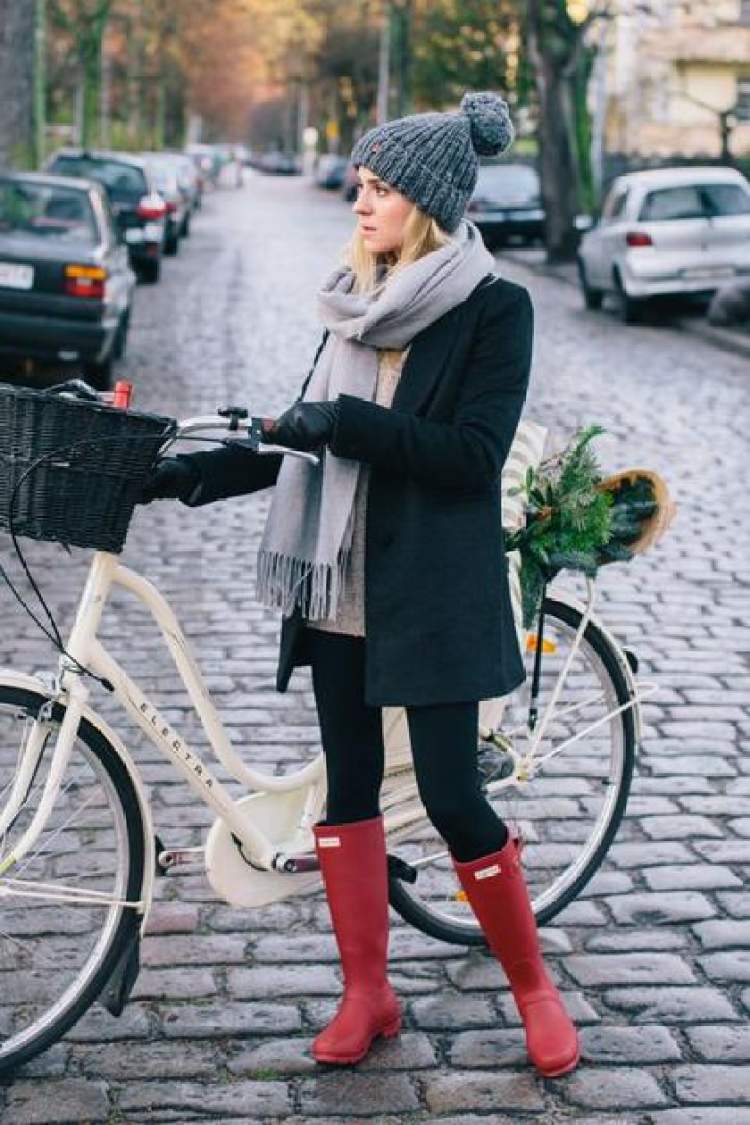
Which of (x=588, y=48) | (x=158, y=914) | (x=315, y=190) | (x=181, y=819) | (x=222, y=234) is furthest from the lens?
(x=315, y=190)

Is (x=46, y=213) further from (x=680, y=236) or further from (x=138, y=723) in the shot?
(x=138, y=723)

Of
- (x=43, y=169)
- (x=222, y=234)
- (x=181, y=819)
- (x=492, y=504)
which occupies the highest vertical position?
(x=492, y=504)

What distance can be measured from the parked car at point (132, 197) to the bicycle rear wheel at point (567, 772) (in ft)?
74.3

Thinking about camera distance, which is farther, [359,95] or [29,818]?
[359,95]

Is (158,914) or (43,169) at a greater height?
(158,914)

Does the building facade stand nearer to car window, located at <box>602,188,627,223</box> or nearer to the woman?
car window, located at <box>602,188,627,223</box>

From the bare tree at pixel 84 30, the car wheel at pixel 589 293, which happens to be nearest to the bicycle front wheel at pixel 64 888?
the car wheel at pixel 589 293

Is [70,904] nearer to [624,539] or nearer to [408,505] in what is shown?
[408,505]

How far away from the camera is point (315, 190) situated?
84.8m

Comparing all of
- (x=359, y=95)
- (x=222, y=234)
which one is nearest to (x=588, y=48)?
(x=222, y=234)

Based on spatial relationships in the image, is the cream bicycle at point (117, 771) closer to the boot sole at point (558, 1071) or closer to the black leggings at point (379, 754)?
the black leggings at point (379, 754)

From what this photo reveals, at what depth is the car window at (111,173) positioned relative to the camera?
2761 cm

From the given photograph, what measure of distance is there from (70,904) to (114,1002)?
204 mm

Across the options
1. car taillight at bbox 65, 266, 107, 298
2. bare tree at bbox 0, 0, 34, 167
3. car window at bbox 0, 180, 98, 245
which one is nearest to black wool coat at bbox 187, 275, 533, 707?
car taillight at bbox 65, 266, 107, 298
